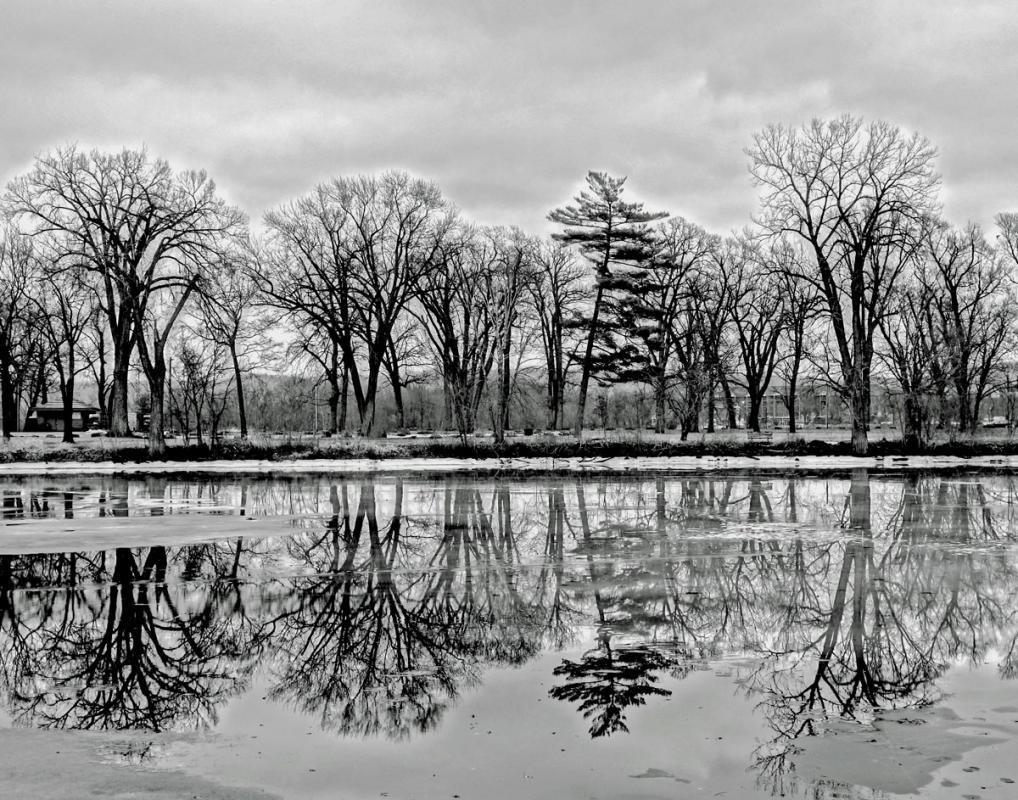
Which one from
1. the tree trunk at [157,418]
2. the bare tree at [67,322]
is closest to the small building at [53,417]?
the bare tree at [67,322]

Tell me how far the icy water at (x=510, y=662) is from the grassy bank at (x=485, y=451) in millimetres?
23104

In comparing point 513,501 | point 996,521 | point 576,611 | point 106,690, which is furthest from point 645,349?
point 106,690

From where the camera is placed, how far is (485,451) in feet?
130

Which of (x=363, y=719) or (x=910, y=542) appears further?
(x=910, y=542)

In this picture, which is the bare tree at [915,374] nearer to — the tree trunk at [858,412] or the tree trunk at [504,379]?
the tree trunk at [858,412]

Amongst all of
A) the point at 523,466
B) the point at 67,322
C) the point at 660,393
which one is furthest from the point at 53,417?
the point at 523,466

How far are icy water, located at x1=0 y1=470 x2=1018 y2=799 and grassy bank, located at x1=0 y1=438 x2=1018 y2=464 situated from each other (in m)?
23.1

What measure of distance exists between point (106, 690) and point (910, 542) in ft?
40.0

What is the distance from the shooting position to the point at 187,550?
14.1 metres

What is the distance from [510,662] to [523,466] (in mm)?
28829

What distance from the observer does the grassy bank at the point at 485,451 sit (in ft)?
129

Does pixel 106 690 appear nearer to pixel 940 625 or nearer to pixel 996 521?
pixel 940 625

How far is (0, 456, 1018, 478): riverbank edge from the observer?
34.3 metres

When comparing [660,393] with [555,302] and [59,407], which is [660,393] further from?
[59,407]
